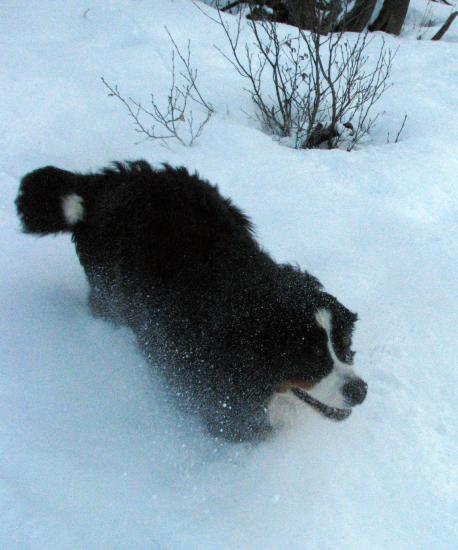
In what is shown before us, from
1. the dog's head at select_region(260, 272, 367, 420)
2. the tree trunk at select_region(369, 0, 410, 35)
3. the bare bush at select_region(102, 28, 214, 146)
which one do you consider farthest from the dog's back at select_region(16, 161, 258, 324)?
the tree trunk at select_region(369, 0, 410, 35)

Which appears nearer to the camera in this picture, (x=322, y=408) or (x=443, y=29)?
(x=322, y=408)

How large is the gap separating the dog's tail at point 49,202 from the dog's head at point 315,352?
1.35 meters

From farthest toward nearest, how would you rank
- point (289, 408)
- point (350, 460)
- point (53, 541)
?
point (289, 408)
point (350, 460)
point (53, 541)

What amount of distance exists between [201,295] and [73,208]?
3.17ft

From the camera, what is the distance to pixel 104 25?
632 centimetres

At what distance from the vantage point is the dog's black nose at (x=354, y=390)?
6.87 ft

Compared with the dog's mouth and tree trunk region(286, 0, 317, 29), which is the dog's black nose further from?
tree trunk region(286, 0, 317, 29)

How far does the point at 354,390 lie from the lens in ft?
6.88

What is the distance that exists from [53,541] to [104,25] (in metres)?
6.13

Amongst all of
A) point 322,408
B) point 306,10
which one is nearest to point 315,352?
point 322,408

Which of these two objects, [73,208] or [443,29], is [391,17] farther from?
[73,208]

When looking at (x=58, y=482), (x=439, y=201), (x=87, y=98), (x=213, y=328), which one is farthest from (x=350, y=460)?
(x=87, y=98)

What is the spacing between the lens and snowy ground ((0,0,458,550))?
2020 millimetres

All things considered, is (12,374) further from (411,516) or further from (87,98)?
(87,98)
